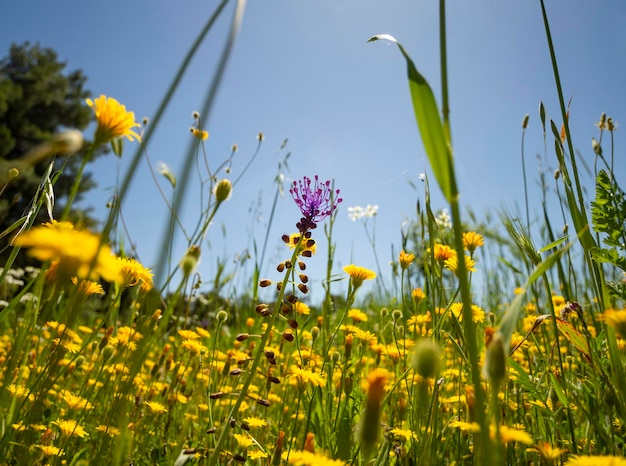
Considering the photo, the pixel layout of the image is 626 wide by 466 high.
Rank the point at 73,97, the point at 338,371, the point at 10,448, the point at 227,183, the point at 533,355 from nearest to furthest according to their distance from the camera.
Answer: the point at 227,183
the point at 10,448
the point at 338,371
the point at 533,355
the point at 73,97

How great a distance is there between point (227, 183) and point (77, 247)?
29 centimetres

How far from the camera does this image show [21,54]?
1666 cm

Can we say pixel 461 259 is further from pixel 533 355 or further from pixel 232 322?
pixel 232 322

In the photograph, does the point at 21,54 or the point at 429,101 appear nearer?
the point at 429,101

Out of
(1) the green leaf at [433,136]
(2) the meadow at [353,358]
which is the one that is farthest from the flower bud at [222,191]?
(1) the green leaf at [433,136]

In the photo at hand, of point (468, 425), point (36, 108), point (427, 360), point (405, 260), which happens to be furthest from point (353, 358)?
point (36, 108)

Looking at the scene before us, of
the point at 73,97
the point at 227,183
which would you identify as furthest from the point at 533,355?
the point at 73,97

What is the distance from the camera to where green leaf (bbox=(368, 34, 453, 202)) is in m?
0.36

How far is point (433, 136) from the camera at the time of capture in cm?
37

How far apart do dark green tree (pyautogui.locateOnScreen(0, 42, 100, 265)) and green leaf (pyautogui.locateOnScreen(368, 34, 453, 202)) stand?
16051mm

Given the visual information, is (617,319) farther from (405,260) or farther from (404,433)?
(405,260)

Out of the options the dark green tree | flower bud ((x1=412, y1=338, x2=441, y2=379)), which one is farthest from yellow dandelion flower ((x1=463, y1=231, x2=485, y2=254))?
the dark green tree

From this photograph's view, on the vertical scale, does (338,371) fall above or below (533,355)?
below

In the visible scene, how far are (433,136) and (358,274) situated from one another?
88 cm
